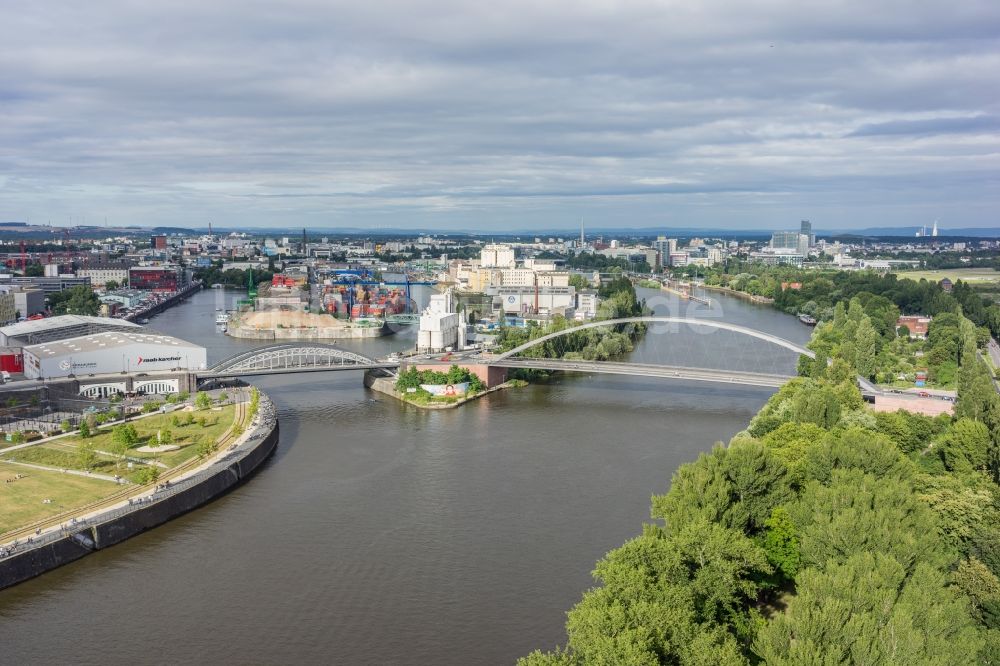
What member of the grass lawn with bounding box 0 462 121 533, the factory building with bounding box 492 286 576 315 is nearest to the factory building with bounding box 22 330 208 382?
the grass lawn with bounding box 0 462 121 533

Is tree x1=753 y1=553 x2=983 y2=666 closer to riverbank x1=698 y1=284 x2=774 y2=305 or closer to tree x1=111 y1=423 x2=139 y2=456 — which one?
tree x1=111 y1=423 x2=139 y2=456

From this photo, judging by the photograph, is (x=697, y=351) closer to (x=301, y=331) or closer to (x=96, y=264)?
(x=301, y=331)

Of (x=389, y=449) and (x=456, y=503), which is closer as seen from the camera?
(x=456, y=503)

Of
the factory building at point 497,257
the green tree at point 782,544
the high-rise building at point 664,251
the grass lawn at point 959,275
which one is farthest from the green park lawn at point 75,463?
the high-rise building at point 664,251

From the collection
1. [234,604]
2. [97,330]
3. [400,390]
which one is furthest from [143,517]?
[97,330]

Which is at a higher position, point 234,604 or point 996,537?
point 996,537

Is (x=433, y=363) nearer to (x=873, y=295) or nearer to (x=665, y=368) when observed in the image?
(x=665, y=368)
